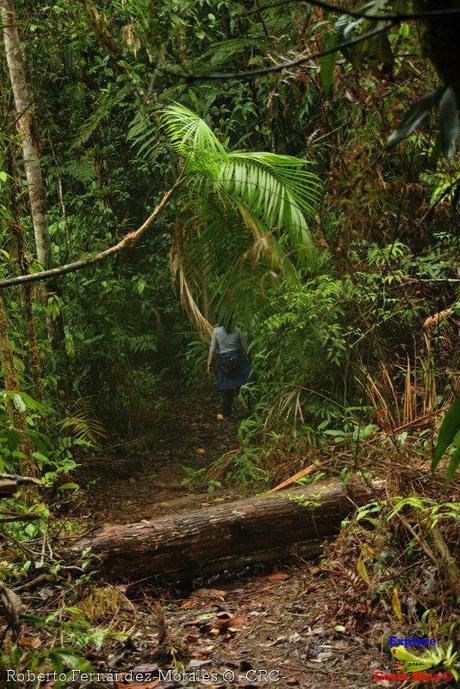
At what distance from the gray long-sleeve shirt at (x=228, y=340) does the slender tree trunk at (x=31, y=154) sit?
5.76 ft

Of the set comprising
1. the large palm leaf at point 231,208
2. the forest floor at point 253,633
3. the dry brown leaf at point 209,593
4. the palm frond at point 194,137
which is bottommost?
the dry brown leaf at point 209,593

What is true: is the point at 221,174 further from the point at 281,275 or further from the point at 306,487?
the point at 306,487

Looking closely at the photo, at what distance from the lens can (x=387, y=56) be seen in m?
1.82

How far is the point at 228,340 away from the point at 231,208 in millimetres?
2485

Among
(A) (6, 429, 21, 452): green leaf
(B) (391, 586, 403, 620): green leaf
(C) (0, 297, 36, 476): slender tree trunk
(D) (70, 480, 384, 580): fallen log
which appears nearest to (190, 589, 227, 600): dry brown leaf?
(D) (70, 480, 384, 580): fallen log

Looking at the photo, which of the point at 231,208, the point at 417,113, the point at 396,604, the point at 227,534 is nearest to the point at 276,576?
the point at 227,534

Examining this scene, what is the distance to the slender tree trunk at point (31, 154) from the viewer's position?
22.1ft

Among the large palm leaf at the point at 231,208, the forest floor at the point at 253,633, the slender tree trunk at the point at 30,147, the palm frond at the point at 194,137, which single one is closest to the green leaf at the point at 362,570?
the forest floor at the point at 253,633

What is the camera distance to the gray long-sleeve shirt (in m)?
8.20

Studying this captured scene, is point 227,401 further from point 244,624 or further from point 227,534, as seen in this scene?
point 244,624

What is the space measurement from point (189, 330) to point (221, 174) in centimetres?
550

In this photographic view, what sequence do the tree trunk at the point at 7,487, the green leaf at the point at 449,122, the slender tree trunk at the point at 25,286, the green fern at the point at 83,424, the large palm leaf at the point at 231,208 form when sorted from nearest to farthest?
the green leaf at the point at 449,122 < the tree trunk at the point at 7,487 < the large palm leaf at the point at 231,208 < the slender tree trunk at the point at 25,286 < the green fern at the point at 83,424

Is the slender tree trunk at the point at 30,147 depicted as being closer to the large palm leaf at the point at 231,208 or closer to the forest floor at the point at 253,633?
the large palm leaf at the point at 231,208

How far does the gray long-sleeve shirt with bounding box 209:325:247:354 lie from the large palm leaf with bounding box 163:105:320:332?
5.57 ft
